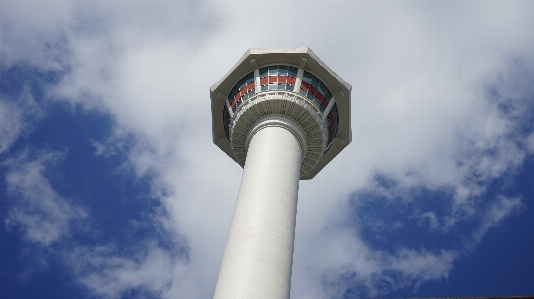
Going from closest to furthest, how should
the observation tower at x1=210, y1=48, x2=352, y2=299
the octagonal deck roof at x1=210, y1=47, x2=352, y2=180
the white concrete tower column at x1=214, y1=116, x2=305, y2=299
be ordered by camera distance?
the white concrete tower column at x1=214, y1=116, x2=305, y2=299
the observation tower at x1=210, y1=48, x2=352, y2=299
the octagonal deck roof at x1=210, y1=47, x2=352, y2=180

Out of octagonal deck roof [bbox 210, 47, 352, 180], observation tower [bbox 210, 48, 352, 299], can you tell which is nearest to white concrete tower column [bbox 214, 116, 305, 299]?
observation tower [bbox 210, 48, 352, 299]

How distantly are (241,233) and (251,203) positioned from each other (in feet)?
6.53

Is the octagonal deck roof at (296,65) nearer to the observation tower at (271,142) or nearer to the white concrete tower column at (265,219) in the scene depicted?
the observation tower at (271,142)

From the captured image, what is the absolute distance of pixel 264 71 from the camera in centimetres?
3175

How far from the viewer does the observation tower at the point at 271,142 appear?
66.4 ft

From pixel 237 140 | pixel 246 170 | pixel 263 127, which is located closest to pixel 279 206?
pixel 246 170

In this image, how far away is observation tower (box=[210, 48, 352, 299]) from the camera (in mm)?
20234

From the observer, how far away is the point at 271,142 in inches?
1072

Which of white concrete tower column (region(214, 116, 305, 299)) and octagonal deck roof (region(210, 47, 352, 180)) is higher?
octagonal deck roof (region(210, 47, 352, 180))

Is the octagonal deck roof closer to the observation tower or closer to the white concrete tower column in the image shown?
the observation tower

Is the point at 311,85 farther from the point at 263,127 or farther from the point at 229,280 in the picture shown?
the point at 229,280

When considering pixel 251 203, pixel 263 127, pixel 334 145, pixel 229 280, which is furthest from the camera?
pixel 334 145

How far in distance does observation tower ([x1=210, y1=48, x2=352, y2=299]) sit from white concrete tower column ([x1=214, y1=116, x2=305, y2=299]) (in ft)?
0.14

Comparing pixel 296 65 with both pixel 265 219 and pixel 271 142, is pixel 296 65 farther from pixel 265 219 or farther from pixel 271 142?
pixel 265 219
